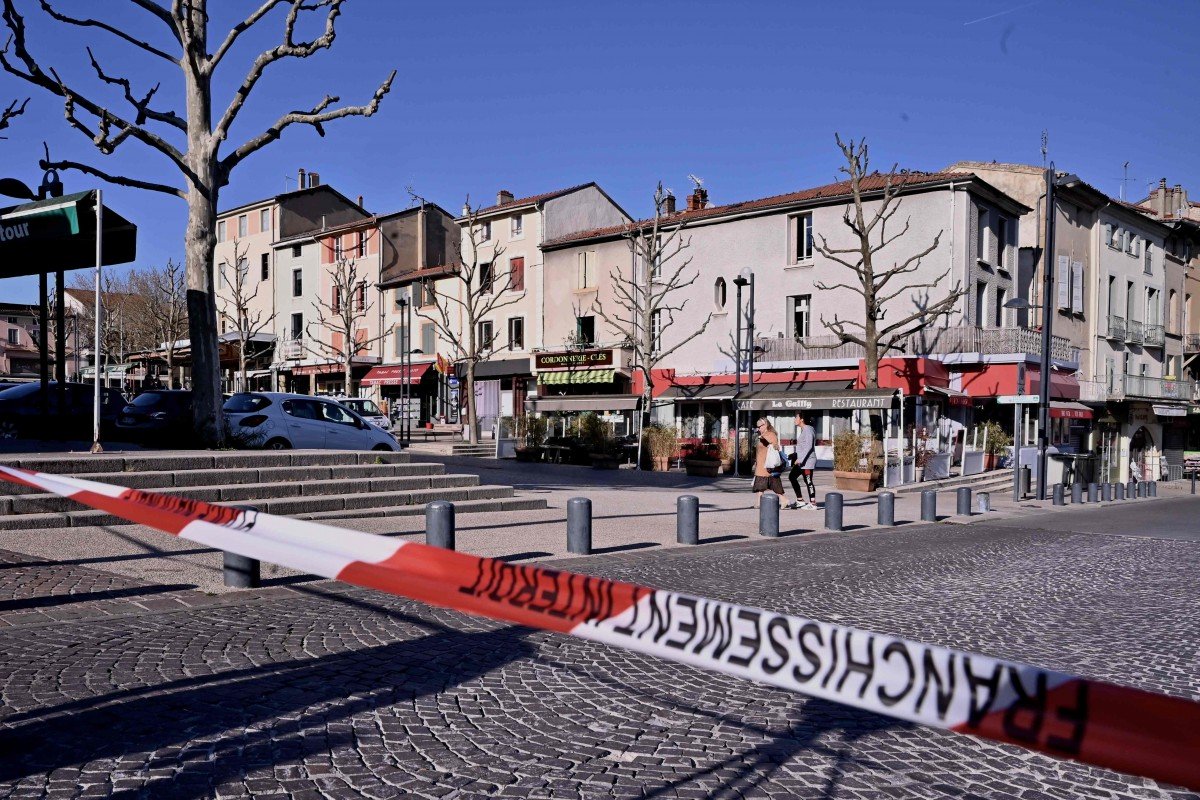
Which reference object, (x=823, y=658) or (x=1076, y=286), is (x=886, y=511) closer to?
(x=823, y=658)

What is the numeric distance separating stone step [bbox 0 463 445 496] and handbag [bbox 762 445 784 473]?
531cm

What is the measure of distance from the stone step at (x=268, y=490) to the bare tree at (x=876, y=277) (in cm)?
1486

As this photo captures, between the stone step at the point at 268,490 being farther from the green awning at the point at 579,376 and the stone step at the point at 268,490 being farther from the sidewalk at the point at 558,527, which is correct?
the green awning at the point at 579,376

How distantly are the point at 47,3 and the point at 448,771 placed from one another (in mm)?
12938

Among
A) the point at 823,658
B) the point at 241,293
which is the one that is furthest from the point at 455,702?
the point at 241,293

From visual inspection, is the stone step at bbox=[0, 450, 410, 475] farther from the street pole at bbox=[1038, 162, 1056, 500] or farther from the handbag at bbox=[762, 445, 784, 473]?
the street pole at bbox=[1038, 162, 1056, 500]

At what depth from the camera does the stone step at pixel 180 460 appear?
1070 cm

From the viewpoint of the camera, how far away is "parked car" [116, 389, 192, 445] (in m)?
17.2

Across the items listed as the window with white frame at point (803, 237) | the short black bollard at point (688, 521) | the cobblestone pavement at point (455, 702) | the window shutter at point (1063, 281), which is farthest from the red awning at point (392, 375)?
the cobblestone pavement at point (455, 702)

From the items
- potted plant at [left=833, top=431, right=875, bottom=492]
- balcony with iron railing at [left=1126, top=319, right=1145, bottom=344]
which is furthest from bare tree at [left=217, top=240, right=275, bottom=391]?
balcony with iron railing at [left=1126, top=319, right=1145, bottom=344]

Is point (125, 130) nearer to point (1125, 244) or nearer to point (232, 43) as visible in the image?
point (232, 43)

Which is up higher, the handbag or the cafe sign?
the cafe sign

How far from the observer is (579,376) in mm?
36812

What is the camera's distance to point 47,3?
1254cm
